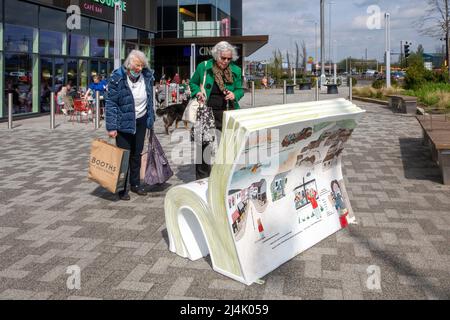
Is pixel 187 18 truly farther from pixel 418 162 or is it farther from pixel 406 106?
pixel 418 162

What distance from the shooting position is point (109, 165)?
596 cm

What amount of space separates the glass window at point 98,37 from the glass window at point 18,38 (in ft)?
15.7

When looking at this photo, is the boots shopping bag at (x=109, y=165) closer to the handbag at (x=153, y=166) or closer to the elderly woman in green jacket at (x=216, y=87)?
the handbag at (x=153, y=166)

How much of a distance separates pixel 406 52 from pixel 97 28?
2069 centimetres

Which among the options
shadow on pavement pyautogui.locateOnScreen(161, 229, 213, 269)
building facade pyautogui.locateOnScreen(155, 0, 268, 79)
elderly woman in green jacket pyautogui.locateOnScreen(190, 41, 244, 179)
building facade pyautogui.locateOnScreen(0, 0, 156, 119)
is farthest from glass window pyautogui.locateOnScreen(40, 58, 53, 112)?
shadow on pavement pyautogui.locateOnScreen(161, 229, 213, 269)

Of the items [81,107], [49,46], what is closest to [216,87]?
[81,107]

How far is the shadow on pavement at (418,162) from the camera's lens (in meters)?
7.69

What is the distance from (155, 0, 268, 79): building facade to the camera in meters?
36.7

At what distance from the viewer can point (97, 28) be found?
24172 millimetres

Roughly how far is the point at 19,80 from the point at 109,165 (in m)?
14.4

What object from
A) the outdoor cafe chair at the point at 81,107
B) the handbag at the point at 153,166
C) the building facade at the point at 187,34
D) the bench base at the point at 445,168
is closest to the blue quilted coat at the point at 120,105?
the handbag at the point at 153,166

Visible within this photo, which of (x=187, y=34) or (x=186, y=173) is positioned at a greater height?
(x=187, y=34)

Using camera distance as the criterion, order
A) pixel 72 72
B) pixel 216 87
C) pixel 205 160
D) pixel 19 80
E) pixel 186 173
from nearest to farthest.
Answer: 1. pixel 216 87
2. pixel 205 160
3. pixel 186 173
4. pixel 19 80
5. pixel 72 72
